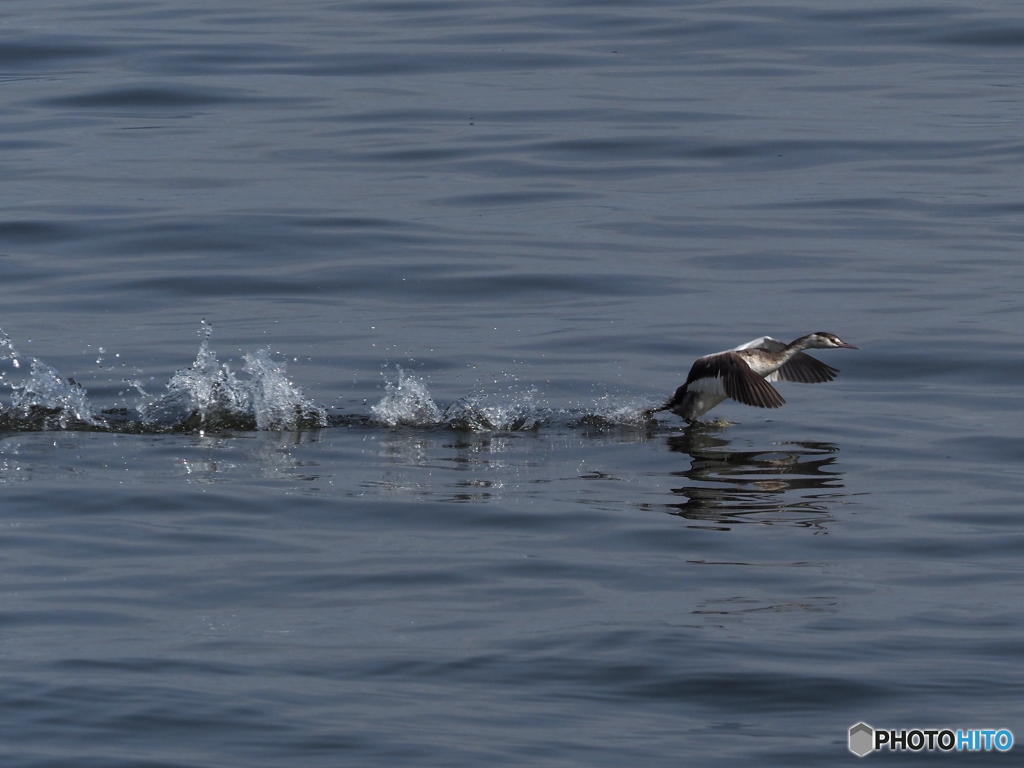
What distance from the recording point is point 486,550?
7961mm

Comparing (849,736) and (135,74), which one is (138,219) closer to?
Result: (135,74)

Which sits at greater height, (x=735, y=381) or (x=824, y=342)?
(x=824, y=342)

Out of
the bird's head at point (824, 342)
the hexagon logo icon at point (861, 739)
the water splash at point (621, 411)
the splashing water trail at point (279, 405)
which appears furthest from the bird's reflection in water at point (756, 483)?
the hexagon logo icon at point (861, 739)

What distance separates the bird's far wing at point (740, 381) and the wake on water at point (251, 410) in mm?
634

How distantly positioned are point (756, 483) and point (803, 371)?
232 centimetres

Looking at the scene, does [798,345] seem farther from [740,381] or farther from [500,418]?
[500,418]

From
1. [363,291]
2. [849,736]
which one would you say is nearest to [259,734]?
[849,736]

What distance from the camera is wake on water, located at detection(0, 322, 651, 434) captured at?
10.5m

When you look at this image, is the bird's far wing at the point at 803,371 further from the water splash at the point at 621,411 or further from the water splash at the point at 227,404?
the water splash at the point at 227,404

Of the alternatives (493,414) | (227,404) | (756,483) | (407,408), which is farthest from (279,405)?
(756,483)

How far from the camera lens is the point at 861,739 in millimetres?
5824

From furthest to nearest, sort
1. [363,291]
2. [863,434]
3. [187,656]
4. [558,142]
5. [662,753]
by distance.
Answer: [558,142] → [363,291] → [863,434] → [187,656] → [662,753]

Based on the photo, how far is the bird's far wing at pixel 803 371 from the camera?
11.6m

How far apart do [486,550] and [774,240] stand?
29.6 feet
